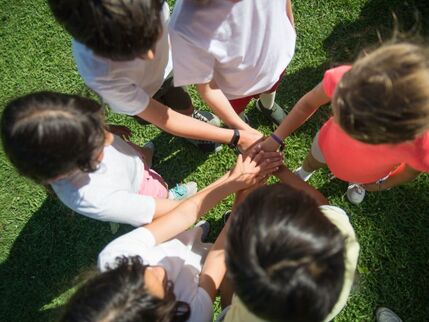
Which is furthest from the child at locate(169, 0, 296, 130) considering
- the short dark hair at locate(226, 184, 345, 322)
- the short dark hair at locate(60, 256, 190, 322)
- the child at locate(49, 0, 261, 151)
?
the short dark hair at locate(60, 256, 190, 322)

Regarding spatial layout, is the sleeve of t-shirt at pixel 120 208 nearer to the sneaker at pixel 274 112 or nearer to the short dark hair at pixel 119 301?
the short dark hair at pixel 119 301

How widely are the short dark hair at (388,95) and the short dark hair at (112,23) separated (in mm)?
660

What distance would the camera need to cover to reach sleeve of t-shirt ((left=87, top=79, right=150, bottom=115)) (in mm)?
1495

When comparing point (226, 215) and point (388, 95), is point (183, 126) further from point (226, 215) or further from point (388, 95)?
point (388, 95)

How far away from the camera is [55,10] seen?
3.95 feet

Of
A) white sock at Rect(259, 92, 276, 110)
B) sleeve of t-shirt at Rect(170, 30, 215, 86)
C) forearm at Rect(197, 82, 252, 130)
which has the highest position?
sleeve of t-shirt at Rect(170, 30, 215, 86)

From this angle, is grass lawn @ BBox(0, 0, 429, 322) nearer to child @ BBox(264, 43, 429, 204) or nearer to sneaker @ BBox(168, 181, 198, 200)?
sneaker @ BBox(168, 181, 198, 200)

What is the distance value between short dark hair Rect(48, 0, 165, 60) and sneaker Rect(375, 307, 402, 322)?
184cm

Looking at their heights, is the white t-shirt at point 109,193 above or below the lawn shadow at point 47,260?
above

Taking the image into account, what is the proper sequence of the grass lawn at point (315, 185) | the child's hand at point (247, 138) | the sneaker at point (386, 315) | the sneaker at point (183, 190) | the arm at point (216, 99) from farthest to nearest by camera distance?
the sneaker at point (183, 190)
the grass lawn at point (315, 185)
the sneaker at point (386, 315)
the child's hand at point (247, 138)
the arm at point (216, 99)

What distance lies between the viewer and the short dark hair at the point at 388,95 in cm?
121

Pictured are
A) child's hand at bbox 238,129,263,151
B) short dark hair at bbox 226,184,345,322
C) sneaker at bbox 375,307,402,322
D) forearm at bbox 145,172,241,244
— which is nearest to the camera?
short dark hair at bbox 226,184,345,322

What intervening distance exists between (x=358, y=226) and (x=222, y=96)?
1180 mm

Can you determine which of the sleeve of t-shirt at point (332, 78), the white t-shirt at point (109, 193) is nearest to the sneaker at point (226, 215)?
the white t-shirt at point (109, 193)
